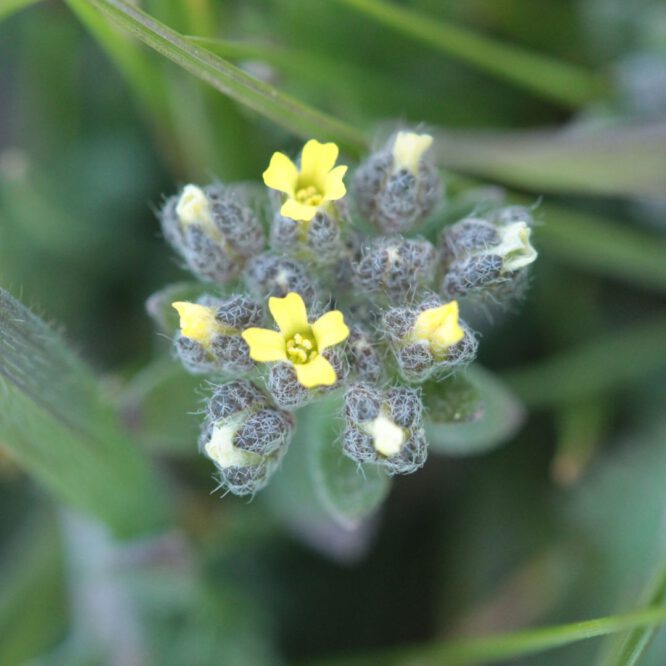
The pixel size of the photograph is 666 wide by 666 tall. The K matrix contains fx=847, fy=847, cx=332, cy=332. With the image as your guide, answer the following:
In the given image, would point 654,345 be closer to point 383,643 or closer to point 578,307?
point 578,307

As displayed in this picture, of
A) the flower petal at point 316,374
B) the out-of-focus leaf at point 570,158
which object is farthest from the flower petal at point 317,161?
the out-of-focus leaf at point 570,158

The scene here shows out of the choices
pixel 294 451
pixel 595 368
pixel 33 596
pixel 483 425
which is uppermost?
pixel 483 425

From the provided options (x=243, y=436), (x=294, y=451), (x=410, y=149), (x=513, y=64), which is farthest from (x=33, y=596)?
(x=513, y=64)

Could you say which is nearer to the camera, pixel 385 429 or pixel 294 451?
pixel 385 429

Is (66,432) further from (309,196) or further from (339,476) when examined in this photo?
(309,196)

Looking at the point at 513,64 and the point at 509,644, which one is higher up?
the point at 513,64
